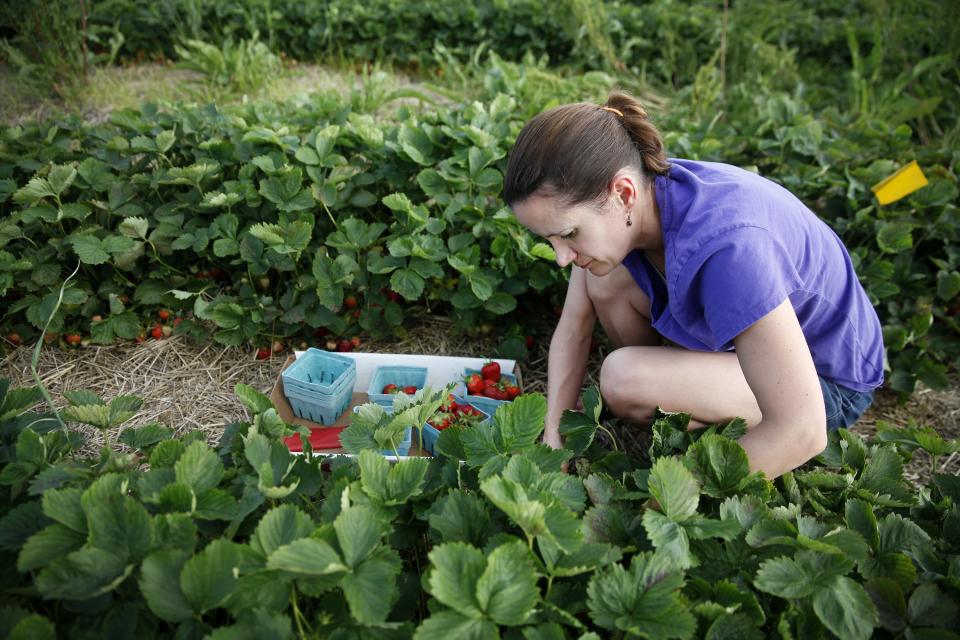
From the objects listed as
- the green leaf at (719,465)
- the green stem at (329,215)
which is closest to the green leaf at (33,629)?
the green leaf at (719,465)

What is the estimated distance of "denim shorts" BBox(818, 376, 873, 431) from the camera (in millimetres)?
1850

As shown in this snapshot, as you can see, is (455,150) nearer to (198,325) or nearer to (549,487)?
→ (198,325)

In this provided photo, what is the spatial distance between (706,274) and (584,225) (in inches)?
11.2

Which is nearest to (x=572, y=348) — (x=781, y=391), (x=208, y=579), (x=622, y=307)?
(x=622, y=307)

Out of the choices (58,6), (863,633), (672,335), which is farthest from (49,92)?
(863,633)

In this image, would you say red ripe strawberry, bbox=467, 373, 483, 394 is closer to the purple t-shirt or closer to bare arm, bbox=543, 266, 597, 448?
bare arm, bbox=543, 266, 597, 448

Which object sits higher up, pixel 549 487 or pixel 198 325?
pixel 549 487

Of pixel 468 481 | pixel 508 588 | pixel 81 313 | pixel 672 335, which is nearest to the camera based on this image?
pixel 508 588

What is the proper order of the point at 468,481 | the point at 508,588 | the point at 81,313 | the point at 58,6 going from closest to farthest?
the point at 508,588
the point at 468,481
the point at 81,313
the point at 58,6

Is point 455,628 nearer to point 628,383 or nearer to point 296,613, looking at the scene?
point 296,613

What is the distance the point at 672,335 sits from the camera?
1804 mm

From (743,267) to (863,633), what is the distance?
0.70 meters

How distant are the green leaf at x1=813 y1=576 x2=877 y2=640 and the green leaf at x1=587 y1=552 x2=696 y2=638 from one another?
22 cm

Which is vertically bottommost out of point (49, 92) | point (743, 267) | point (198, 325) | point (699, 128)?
point (198, 325)
